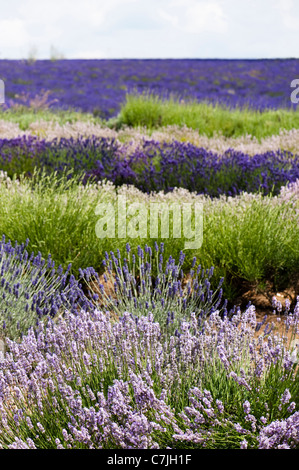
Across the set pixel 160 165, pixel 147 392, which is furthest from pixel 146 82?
pixel 147 392

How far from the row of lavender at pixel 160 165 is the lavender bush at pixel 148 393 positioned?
3396 mm

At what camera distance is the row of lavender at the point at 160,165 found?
5.63 meters

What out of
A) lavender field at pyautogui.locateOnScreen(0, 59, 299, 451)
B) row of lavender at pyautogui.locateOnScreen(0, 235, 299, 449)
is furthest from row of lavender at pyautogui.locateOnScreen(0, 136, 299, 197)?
row of lavender at pyautogui.locateOnScreen(0, 235, 299, 449)

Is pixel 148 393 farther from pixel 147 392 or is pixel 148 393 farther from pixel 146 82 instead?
pixel 146 82

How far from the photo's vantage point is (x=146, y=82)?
1766 cm

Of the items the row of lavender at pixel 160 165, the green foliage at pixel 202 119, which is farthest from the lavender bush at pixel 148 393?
the green foliage at pixel 202 119

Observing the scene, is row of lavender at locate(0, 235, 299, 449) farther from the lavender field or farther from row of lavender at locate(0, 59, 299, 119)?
row of lavender at locate(0, 59, 299, 119)

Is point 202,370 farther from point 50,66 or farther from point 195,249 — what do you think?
point 50,66

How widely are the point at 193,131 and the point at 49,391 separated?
7246 mm

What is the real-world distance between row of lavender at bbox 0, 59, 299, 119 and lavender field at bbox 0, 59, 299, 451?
5.36 m

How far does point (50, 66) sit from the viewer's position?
22.3m

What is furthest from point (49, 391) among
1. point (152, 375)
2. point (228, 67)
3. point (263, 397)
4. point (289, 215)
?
point (228, 67)

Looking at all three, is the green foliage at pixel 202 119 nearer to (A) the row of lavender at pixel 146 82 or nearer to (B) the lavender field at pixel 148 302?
(B) the lavender field at pixel 148 302

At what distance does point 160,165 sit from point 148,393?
4.66 m
